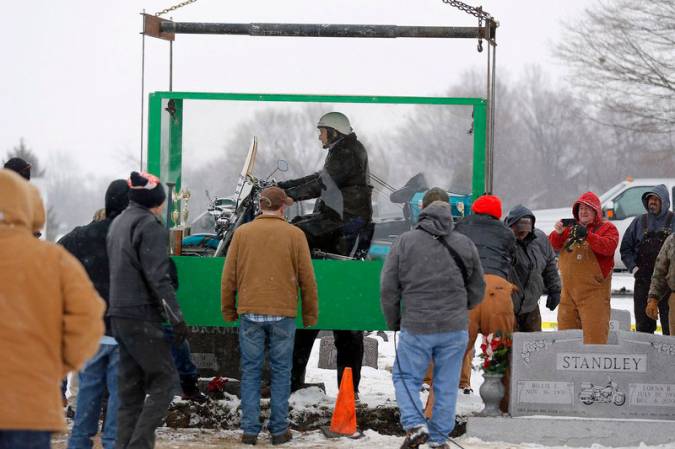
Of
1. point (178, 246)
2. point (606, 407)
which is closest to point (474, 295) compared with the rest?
point (606, 407)

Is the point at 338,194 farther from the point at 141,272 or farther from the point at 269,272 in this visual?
the point at 141,272

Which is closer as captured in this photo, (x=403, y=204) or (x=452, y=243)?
(x=452, y=243)

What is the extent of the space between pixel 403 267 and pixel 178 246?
94.1 inches

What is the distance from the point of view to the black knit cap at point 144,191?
656 centimetres

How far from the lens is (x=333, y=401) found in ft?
29.8

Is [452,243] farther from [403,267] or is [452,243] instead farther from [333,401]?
[333,401]

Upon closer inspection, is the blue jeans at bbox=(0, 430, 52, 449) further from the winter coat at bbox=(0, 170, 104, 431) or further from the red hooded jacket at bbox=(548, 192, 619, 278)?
the red hooded jacket at bbox=(548, 192, 619, 278)

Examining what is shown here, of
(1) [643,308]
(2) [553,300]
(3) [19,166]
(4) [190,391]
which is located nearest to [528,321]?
(2) [553,300]

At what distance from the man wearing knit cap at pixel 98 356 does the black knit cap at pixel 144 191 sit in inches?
15.2

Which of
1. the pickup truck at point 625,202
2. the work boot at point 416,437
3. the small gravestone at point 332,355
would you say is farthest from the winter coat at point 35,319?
the pickup truck at point 625,202

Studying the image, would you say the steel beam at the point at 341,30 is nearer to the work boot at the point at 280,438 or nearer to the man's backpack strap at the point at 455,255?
the man's backpack strap at the point at 455,255

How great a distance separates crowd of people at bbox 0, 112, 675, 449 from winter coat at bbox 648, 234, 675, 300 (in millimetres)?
11

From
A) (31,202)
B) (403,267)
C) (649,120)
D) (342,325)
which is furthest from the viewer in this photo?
(649,120)

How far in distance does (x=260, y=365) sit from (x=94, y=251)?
148 centimetres
